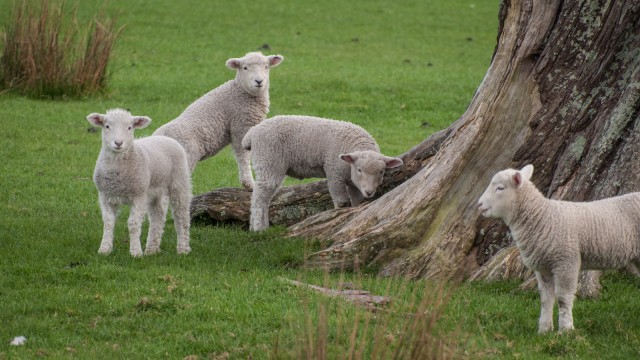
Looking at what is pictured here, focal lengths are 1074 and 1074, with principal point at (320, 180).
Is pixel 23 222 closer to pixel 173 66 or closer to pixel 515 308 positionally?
pixel 515 308

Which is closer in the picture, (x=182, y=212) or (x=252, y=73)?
(x=182, y=212)

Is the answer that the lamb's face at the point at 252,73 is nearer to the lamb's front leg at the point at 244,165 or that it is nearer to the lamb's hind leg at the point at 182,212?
the lamb's front leg at the point at 244,165

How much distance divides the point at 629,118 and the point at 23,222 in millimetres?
5667

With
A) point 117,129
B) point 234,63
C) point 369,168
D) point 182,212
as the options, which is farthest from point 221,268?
point 234,63

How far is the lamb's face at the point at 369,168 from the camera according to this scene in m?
10.2

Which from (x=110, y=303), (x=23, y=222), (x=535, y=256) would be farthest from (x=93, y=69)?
(x=535, y=256)

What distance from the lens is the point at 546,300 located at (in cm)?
696

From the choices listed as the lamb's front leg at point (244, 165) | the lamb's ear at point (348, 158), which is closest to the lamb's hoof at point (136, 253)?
the lamb's ear at point (348, 158)

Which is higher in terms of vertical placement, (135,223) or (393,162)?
(393,162)

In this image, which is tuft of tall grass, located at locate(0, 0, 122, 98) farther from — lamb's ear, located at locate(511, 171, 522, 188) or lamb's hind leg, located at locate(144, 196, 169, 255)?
lamb's ear, located at locate(511, 171, 522, 188)

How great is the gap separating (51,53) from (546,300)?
1137 cm

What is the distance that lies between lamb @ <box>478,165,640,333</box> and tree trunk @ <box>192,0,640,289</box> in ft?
3.29

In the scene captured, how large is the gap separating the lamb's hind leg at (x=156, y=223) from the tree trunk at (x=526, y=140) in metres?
1.45

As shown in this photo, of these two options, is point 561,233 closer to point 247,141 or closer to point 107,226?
point 107,226
